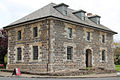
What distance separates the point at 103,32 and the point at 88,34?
3511mm

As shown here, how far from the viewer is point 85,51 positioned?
86.8ft

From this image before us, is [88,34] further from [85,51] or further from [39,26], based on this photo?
[39,26]

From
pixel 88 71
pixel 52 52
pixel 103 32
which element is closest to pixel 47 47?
pixel 52 52

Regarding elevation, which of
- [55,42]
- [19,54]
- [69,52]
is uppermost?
[55,42]

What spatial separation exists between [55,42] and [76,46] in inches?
145

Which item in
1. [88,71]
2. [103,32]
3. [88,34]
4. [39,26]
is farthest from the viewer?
[103,32]

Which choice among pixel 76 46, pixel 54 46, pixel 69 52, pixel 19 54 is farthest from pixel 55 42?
pixel 19 54

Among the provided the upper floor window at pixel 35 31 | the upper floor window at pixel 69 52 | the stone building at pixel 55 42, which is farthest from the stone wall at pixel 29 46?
the upper floor window at pixel 69 52

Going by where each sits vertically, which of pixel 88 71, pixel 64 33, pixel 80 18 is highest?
pixel 80 18

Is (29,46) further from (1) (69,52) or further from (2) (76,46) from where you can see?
(2) (76,46)

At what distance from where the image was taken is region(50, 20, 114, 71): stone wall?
22.4m

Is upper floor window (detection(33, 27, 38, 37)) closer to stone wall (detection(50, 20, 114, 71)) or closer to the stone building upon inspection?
the stone building

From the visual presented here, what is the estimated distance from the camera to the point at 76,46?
25141 mm

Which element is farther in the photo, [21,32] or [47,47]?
[21,32]
